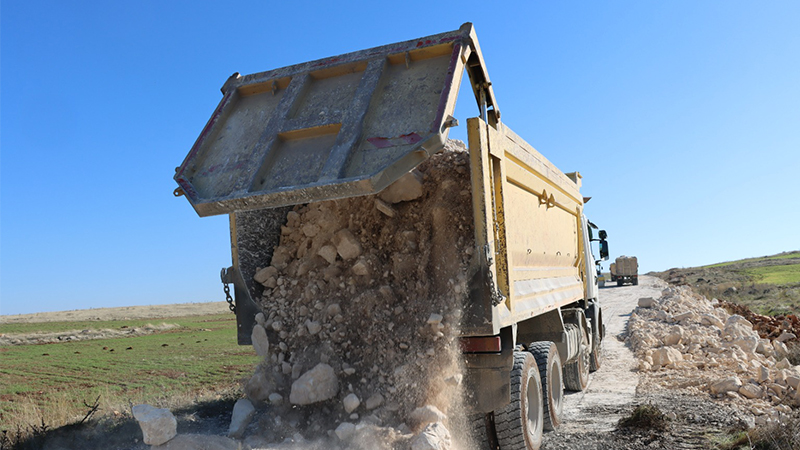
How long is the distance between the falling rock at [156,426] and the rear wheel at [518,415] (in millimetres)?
2393

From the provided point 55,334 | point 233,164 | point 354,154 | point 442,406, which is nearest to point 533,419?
point 442,406

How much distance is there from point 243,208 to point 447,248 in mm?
1546

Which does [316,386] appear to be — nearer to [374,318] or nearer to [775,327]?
[374,318]

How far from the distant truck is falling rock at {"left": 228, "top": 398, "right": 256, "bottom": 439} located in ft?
145

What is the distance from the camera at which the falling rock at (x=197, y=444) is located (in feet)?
12.7

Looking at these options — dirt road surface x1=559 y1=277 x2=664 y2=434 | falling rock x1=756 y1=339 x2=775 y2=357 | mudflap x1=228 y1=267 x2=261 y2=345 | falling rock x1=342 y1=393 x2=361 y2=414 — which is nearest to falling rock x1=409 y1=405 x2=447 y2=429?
falling rock x1=342 y1=393 x2=361 y2=414

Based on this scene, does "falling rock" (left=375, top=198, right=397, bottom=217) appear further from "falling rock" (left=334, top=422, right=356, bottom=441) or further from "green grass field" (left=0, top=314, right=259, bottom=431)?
"green grass field" (left=0, top=314, right=259, bottom=431)

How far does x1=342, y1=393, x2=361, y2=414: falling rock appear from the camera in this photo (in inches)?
162

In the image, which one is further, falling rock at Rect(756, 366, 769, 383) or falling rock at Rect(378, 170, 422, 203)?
falling rock at Rect(756, 366, 769, 383)

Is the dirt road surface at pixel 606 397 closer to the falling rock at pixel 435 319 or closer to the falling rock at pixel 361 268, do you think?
the falling rock at pixel 435 319

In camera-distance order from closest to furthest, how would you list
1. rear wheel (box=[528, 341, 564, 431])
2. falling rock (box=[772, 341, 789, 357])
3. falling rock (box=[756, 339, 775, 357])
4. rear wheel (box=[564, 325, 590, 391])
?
rear wheel (box=[528, 341, 564, 431]) → rear wheel (box=[564, 325, 590, 391]) → falling rock (box=[756, 339, 775, 357]) → falling rock (box=[772, 341, 789, 357])

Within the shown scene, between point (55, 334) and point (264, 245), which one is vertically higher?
point (264, 245)

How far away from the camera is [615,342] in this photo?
13352 mm

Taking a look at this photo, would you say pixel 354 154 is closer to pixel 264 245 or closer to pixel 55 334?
pixel 264 245
